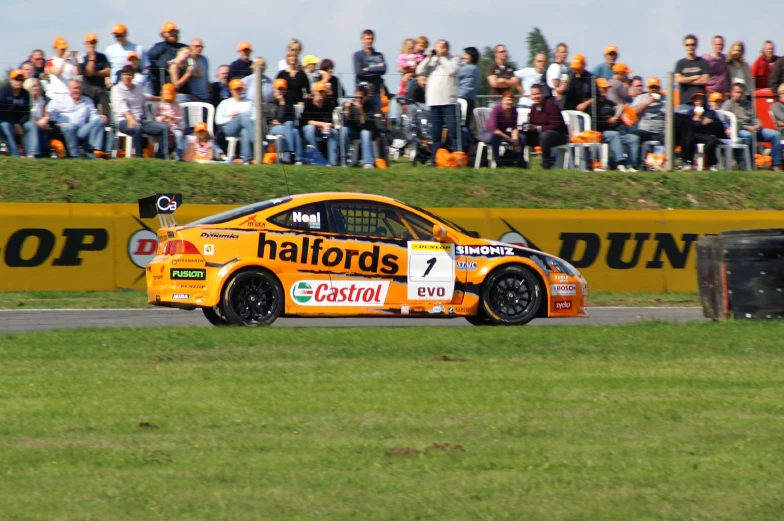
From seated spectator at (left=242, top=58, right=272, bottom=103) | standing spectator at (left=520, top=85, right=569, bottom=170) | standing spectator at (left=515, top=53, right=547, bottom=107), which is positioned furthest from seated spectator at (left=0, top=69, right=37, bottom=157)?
standing spectator at (left=515, top=53, right=547, bottom=107)

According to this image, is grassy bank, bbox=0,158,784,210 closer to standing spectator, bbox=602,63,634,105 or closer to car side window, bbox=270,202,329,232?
standing spectator, bbox=602,63,634,105

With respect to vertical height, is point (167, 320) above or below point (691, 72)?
below

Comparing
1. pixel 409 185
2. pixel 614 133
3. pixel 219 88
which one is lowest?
pixel 409 185

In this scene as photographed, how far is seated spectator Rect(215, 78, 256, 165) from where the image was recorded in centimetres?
1902

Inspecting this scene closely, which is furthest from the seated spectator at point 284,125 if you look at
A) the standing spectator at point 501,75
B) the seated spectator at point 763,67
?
the seated spectator at point 763,67

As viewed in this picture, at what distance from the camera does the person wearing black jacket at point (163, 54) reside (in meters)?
18.9

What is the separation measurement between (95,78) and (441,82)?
5319 millimetres

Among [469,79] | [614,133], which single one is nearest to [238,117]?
[469,79]

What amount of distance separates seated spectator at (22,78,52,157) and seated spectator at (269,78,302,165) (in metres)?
3.40

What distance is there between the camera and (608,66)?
68.6 ft

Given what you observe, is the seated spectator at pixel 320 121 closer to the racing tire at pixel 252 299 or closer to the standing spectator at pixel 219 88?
the standing spectator at pixel 219 88

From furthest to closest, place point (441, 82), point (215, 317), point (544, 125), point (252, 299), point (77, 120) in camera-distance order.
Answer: point (544, 125) < point (441, 82) < point (77, 120) < point (215, 317) < point (252, 299)

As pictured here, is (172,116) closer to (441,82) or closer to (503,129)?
(441,82)

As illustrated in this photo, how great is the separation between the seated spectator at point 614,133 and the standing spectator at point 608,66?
29 cm
